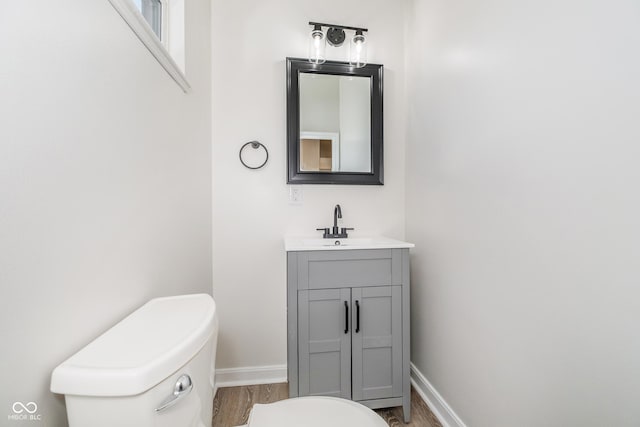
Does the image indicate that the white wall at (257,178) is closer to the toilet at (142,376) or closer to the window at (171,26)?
the window at (171,26)

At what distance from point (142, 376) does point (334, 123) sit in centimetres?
172

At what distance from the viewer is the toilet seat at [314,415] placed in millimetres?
794

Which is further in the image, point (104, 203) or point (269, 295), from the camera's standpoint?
point (269, 295)

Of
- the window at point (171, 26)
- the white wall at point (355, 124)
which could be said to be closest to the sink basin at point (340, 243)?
the white wall at point (355, 124)

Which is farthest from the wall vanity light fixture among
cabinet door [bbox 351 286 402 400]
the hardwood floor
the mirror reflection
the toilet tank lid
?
the hardwood floor

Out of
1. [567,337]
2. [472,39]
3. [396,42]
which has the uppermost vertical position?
[396,42]

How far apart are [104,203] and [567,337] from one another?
1.44m

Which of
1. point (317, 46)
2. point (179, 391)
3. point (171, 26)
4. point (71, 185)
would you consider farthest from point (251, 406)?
point (317, 46)

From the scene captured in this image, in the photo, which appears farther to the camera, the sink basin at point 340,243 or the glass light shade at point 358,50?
the glass light shade at point 358,50

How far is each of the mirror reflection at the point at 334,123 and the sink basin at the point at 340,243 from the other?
494 millimetres

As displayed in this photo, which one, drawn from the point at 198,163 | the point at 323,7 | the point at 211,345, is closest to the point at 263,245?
the point at 198,163

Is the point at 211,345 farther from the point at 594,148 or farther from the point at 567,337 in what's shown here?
the point at 594,148

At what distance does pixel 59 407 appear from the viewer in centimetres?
53

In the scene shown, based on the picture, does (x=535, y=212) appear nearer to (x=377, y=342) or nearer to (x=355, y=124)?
(x=377, y=342)
